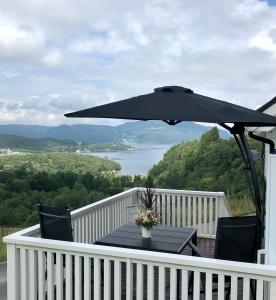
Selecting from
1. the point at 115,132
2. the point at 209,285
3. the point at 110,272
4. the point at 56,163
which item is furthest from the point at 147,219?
the point at 115,132

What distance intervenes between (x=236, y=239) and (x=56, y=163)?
1208 centimetres

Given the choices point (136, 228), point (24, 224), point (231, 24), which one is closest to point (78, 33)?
point (231, 24)

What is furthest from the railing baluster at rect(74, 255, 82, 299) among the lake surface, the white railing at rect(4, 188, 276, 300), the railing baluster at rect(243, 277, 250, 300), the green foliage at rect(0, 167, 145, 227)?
the lake surface

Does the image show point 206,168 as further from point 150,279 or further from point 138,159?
point 150,279

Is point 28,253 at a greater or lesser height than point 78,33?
lesser

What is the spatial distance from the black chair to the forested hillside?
9.99 meters

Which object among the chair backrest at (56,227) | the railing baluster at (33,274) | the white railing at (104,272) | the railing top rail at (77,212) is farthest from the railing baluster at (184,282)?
the railing top rail at (77,212)

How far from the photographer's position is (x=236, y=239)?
12.6ft

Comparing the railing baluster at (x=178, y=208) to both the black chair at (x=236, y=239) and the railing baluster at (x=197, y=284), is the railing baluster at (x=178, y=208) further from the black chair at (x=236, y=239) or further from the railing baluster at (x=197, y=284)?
the railing baluster at (x=197, y=284)

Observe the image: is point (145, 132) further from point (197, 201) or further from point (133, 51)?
point (197, 201)

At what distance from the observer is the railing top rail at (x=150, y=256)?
2819mm

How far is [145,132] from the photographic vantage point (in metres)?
23.4

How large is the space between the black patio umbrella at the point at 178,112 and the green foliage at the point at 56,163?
10.9 meters

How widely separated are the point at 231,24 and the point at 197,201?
888 centimetres
